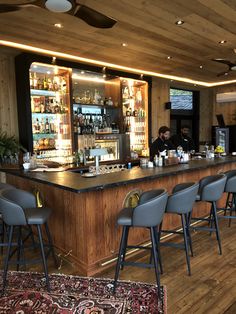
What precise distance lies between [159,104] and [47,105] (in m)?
3.59

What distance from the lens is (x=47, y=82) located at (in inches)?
207

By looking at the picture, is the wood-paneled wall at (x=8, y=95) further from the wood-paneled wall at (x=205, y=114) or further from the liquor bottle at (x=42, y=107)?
the wood-paneled wall at (x=205, y=114)

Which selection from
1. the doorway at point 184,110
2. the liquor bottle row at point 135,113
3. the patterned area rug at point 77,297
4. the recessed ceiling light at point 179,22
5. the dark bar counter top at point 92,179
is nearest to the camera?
the patterned area rug at point 77,297

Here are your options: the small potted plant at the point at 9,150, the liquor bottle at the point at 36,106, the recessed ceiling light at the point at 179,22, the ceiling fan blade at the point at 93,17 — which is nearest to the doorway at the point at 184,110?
the liquor bottle at the point at 36,106

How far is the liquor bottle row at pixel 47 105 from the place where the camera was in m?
5.13

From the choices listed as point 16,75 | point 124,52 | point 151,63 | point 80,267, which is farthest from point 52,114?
point 80,267

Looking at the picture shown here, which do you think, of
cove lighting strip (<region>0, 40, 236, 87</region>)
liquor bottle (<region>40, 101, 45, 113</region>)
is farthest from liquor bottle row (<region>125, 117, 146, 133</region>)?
liquor bottle (<region>40, 101, 45, 113</region>)

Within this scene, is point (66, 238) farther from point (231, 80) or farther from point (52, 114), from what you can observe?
point (231, 80)

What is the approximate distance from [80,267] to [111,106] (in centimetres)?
407

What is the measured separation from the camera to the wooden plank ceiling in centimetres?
323

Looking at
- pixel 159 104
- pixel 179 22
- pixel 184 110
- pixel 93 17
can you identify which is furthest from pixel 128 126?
pixel 93 17

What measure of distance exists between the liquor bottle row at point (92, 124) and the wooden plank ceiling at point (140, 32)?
121cm

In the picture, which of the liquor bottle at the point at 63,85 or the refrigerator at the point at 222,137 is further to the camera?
the refrigerator at the point at 222,137

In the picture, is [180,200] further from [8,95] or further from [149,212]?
[8,95]
